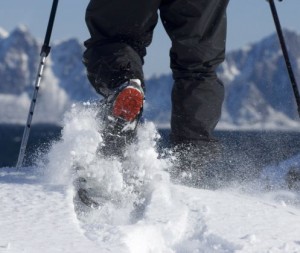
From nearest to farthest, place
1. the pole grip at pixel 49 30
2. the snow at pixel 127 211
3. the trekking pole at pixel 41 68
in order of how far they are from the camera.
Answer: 1. the snow at pixel 127 211
2. the trekking pole at pixel 41 68
3. the pole grip at pixel 49 30

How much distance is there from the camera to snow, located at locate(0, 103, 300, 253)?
220 centimetres

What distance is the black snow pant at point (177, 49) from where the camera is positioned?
122 inches

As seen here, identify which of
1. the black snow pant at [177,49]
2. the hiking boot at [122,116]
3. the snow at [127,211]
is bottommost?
the snow at [127,211]

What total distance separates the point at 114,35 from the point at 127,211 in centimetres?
98

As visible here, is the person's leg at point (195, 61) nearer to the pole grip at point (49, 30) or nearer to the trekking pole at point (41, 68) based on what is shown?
the trekking pole at point (41, 68)

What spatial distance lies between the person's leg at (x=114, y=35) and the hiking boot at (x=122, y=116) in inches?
7.5

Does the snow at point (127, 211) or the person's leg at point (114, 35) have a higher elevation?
the person's leg at point (114, 35)

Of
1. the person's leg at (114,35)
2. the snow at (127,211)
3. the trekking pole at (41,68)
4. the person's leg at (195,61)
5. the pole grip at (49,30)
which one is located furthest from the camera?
the pole grip at (49,30)

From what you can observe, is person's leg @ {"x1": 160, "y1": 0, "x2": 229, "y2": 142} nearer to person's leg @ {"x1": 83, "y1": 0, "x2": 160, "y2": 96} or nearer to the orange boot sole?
person's leg @ {"x1": 83, "y1": 0, "x2": 160, "y2": 96}

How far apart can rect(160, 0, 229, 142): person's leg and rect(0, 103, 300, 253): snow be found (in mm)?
298

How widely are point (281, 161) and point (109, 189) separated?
2351 millimetres

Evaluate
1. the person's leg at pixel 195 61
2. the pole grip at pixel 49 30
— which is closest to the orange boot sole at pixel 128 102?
the person's leg at pixel 195 61

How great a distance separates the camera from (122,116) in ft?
9.32

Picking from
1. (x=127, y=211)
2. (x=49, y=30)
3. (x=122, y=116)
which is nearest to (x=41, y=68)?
(x=49, y=30)
